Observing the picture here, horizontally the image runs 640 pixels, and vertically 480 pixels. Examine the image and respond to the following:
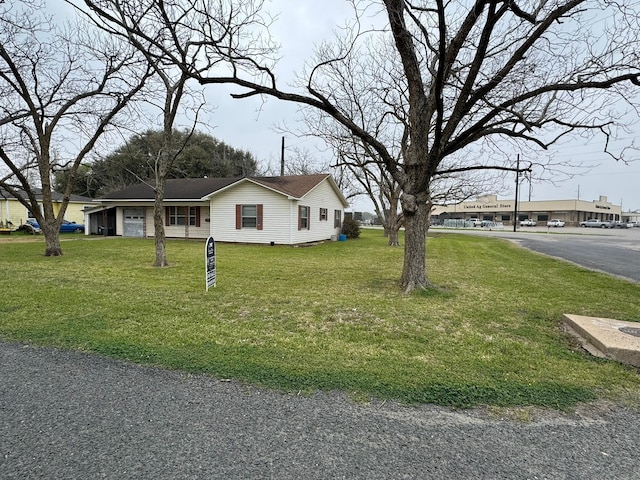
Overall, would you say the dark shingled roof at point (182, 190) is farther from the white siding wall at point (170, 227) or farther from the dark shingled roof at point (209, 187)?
the white siding wall at point (170, 227)

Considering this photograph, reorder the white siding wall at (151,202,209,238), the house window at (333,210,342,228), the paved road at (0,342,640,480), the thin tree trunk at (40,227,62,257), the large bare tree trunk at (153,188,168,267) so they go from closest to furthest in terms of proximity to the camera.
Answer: the paved road at (0,342,640,480) < the large bare tree trunk at (153,188,168,267) < the thin tree trunk at (40,227,62,257) < the white siding wall at (151,202,209,238) < the house window at (333,210,342,228)

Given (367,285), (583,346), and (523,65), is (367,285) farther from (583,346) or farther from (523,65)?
(523,65)

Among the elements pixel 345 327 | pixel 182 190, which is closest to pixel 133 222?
pixel 182 190

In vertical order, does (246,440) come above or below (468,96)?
below

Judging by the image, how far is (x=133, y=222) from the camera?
72.5 ft

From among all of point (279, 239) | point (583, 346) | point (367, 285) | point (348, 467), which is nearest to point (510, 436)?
point (348, 467)

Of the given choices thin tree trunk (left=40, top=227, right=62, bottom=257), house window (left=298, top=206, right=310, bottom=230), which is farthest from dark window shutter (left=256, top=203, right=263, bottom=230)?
thin tree trunk (left=40, top=227, right=62, bottom=257)

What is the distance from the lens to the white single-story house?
1711 centimetres

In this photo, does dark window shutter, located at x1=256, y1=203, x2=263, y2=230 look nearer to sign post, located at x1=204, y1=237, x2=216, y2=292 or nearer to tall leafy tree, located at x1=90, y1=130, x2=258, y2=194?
sign post, located at x1=204, y1=237, x2=216, y2=292

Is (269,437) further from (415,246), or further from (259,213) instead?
(259,213)

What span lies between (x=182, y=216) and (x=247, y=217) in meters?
5.24

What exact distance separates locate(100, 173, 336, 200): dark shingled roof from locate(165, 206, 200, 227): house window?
765 mm

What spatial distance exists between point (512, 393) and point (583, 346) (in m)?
1.84

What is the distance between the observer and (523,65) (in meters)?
7.03
